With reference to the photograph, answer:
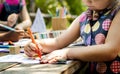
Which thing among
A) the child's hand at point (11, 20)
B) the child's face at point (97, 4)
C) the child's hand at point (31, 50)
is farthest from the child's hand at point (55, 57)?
the child's hand at point (11, 20)

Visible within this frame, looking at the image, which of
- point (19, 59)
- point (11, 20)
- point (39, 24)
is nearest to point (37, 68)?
point (19, 59)

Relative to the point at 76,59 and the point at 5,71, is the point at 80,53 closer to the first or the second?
the point at 76,59

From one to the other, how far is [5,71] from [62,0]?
10598mm

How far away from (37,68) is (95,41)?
1.88ft

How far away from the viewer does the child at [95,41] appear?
2.15 meters

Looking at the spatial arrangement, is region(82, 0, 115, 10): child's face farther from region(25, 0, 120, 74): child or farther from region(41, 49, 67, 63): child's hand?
region(41, 49, 67, 63): child's hand

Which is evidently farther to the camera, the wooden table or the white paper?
the white paper

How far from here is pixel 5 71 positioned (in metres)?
1.82

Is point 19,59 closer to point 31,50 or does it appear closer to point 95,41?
point 31,50

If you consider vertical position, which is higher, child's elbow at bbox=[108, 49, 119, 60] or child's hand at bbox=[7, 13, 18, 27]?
child's hand at bbox=[7, 13, 18, 27]

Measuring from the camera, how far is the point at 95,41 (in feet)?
7.68

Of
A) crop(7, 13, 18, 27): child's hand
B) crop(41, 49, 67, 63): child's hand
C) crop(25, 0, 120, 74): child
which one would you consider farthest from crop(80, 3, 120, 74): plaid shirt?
crop(7, 13, 18, 27): child's hand

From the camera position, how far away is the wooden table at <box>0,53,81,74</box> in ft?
5.85

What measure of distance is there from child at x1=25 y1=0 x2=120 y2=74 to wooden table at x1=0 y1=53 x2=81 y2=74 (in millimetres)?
101
